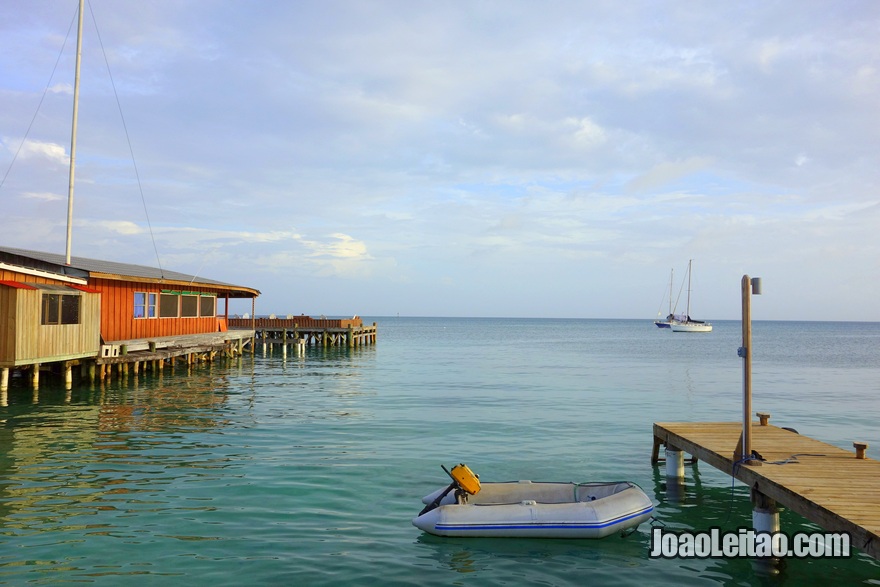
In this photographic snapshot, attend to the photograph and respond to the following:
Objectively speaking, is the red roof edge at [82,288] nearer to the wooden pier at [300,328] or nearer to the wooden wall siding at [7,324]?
the wooden wall siding at [7,324]

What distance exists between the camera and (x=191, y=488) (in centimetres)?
1147

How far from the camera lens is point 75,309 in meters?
23.5

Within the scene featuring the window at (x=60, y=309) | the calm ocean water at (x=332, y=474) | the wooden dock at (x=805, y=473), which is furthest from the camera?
the window at (x=60, y=309)

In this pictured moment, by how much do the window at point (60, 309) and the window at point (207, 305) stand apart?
1280 cm

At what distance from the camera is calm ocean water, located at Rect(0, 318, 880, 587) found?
324 inches

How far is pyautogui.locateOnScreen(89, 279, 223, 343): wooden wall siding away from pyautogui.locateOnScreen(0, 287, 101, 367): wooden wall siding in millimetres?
2184

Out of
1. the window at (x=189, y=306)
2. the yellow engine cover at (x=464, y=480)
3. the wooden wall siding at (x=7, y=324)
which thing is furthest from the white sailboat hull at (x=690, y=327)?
the yellow engine cover at (x=464, y=480)

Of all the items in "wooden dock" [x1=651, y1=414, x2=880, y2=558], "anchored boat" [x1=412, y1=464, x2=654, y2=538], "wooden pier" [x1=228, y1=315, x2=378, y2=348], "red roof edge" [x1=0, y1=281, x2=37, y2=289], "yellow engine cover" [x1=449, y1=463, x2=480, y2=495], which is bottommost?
"anchored boat" [x1=412, y1=464, x2=654, y2=538]

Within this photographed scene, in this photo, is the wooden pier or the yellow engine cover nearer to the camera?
the yellow engine cover

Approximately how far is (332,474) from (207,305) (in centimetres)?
2753

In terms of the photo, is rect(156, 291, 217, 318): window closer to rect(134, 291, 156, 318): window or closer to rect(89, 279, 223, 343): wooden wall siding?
rect(134, 291, 156, 318): window

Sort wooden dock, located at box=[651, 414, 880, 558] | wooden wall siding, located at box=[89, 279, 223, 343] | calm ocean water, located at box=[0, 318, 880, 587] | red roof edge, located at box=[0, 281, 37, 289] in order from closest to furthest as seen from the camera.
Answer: wooden dock, located at box=[651, 414, 880, 558]
calm ocean water, located at box=[0, 318, 880, 587]
red roof edge, located at box=[0, 281, 37, 289]
wooden wall siding, located at box=[89, 279, 223, 343]

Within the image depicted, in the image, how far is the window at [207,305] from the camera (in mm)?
36562

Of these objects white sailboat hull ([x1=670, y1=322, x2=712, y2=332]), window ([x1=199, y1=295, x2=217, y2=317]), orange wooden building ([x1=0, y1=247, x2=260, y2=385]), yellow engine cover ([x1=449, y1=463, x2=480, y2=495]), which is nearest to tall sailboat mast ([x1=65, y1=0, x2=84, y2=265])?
orange wooden building ([x1=0, y1=247, x2=260, y2=385])
